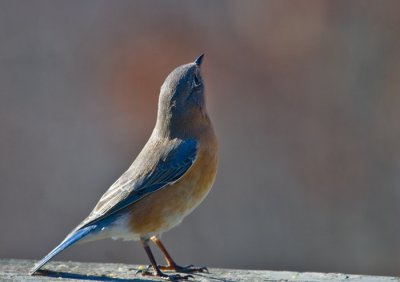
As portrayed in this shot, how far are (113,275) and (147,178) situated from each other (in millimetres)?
713

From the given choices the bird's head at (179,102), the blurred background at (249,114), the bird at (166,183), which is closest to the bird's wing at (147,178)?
the bird at (166,183)

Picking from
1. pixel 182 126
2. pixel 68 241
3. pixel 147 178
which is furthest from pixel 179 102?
pixel 68 241

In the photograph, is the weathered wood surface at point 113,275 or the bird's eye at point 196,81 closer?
the weathered wood surface at point 113,275

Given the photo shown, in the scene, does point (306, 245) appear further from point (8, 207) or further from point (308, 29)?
point (8, 207)

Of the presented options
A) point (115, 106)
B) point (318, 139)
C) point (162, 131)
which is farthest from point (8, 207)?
point (162, 131)

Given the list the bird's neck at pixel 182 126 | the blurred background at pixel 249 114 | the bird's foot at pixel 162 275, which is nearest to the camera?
the bird's foot at pixel 162 275

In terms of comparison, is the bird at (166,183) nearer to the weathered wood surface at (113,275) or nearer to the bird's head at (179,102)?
the bird's head at (179,102)

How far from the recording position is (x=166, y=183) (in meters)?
6.89

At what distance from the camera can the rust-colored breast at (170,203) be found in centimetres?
682

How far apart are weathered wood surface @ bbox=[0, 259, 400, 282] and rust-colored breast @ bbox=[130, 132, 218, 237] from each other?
318 mm

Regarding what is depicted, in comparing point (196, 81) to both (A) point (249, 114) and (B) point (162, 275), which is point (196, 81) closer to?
(B) point (162, 275)

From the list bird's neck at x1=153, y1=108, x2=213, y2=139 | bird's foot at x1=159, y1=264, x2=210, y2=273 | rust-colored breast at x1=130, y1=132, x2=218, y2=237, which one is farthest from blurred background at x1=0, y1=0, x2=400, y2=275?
rust-colored breast at x1=130, y1=132, x2=218, y2=237

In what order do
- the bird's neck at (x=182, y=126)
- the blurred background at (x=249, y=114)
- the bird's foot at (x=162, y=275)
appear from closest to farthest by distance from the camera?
the bird's foot at (x=162, y=275)
the bird's neck at (x=182, y=126)
the blurred background at (x=249, y=114)

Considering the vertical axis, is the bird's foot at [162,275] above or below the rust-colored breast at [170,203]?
below
